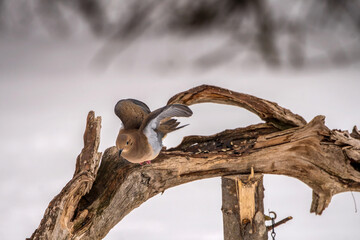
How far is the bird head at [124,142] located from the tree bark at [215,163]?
0.47ft

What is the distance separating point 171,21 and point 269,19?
0.08 meters

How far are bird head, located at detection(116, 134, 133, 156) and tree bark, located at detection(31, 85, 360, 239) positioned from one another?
145mm

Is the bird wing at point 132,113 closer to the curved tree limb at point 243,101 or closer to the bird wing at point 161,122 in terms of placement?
the bird wing at point 161,122

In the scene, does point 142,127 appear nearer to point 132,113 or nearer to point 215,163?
point 132,113

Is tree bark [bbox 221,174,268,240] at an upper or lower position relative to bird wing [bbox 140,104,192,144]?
→ lower

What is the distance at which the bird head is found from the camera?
4.38 feet

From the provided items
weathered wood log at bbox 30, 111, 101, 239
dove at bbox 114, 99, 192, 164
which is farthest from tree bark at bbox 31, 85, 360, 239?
dove at bbox 114, 99, 192, 164

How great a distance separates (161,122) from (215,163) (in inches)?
12.9

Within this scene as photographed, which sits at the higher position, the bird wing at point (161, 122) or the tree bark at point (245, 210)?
the bird wing at point (161, 122)

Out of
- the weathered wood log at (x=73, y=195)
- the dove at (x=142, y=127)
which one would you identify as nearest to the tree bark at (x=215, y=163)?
the weathered wood log at (x=73, y=195)

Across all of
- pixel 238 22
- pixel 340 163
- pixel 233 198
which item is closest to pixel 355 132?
pixel 340 163

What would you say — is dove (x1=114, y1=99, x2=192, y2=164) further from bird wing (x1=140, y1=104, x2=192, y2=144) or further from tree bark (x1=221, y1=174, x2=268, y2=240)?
tree bark (x1=221, y1=174, x2=268, y2=240)


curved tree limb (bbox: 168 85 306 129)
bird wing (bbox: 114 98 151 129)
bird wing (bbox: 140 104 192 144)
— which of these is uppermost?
curved tree limb (bbox: 168 85 306 129)

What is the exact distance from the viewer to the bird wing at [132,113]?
4.77ft
